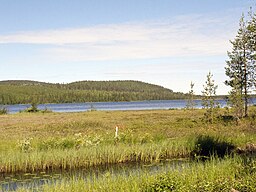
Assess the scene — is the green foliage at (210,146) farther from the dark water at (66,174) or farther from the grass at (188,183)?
the grass at (188,183)

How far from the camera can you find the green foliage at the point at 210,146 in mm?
22500

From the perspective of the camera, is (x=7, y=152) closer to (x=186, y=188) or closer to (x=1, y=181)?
(x=1, y=181)

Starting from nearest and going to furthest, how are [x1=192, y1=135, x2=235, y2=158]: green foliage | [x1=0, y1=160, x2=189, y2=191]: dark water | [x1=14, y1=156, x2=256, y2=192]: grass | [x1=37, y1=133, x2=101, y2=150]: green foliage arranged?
[x1=14, y1=156, x2=256, y2=192]: grass, [x1=0, y1=160, x2=189, y2=191]: dark water, [x1=37, y1=133, x2=101, y2=150]: green foliage, [x1=192, y1=135, x2=235, y2=158]: green foliage

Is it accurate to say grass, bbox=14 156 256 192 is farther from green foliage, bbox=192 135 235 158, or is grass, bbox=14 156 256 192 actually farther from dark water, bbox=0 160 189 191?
green foliage, bbox=192 135 235 158

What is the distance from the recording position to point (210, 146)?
23000 mm

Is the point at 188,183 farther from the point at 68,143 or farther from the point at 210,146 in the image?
the point at 68,143

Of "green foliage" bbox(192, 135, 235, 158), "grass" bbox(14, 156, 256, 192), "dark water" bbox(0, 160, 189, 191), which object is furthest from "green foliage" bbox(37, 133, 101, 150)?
"grass" bbox(14, 156, 256, 192)

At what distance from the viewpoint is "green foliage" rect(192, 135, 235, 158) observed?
22.5 metres

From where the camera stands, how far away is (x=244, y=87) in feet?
130

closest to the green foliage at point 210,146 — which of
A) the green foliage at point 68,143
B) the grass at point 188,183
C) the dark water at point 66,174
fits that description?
the dark water at point 66,174

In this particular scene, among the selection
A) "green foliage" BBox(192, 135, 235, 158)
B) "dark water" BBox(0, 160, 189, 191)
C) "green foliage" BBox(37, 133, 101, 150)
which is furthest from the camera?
"green foliage" BBox(192, 135, 235, 158)

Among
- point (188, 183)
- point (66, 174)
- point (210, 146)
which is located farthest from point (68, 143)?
point (188, 183)

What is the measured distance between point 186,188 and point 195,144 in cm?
1230

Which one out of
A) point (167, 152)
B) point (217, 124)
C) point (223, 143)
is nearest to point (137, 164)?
point (167, 152)
